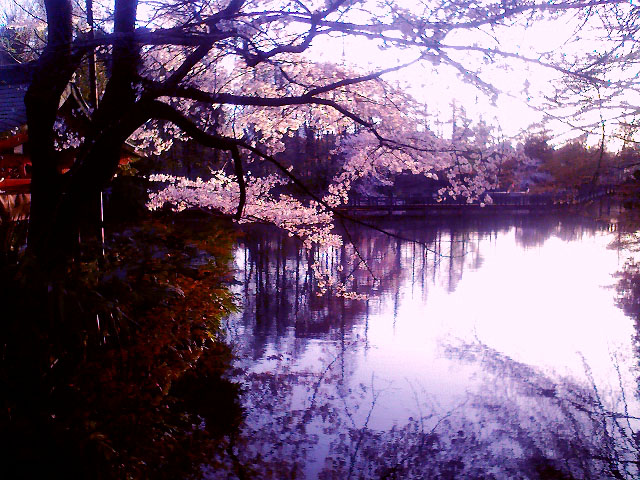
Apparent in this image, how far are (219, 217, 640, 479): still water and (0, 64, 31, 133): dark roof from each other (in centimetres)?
518

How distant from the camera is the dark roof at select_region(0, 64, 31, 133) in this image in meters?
8.38

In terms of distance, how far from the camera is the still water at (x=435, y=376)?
254 inches

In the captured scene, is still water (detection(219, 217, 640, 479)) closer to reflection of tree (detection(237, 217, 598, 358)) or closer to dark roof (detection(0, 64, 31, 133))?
reflection of tree (detection(237, 217, 598, 358))

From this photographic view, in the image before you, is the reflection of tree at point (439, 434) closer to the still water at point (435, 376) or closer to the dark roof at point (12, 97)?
the still water at point (435, 376)

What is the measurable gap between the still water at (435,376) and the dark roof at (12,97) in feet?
17.0


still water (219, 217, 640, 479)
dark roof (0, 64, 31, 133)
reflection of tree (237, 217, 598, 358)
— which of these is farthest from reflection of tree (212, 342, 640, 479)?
dark roof (0, 64, 31, 133)

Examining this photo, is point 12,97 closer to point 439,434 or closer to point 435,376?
point 435,376

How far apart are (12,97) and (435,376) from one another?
8.48m

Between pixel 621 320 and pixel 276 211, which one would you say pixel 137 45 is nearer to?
pixel 276 211

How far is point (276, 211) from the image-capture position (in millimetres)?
10766

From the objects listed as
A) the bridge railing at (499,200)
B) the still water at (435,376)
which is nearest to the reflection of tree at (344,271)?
the still water at (435,376)

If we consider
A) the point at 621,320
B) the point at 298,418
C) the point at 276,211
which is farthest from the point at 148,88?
the point at 621,320

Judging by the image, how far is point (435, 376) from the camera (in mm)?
9336

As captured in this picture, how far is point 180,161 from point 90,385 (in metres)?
15.7
